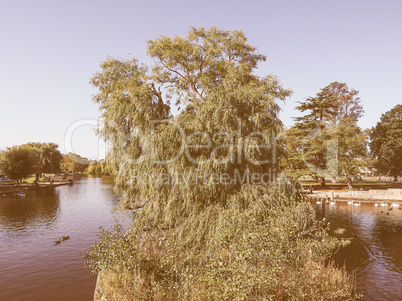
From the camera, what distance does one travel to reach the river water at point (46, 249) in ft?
54.4

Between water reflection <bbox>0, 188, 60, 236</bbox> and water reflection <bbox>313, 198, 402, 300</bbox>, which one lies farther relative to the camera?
water reflection <bbox>0, 188, 60, 236</bbox>

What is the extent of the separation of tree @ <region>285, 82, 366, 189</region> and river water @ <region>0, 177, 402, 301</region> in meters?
9.56

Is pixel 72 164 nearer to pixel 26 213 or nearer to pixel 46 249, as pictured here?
pixel 26 213

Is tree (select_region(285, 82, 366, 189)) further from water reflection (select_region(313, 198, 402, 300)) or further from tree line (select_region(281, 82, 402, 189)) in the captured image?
water reflection (select_region(313, 198, 402, 300))

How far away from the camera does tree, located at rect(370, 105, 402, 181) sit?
52.3m

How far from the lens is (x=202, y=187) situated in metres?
15.2

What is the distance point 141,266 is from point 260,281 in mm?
5770

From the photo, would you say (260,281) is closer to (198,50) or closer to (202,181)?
(202,181)

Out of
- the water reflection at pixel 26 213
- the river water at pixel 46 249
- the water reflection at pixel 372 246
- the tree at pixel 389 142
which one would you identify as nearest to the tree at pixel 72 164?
the water reflection at pixel 26 213

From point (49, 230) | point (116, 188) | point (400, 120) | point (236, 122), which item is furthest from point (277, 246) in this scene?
point (400, 120)

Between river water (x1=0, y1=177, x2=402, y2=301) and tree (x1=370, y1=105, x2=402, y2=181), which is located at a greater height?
tree (x1=370, y1=105, x2=402, y2=181)

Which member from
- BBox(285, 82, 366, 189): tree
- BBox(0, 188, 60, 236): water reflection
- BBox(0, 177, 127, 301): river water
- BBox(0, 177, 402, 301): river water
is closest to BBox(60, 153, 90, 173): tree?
BBox(0, 188, 60, 236): water reflection

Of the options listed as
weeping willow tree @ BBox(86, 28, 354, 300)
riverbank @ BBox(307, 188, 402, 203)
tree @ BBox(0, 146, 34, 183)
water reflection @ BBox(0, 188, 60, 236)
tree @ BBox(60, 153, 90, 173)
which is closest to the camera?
weeping willow tree @ BBox(86, 28, 354, 300)

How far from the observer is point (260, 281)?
9.49 meters
